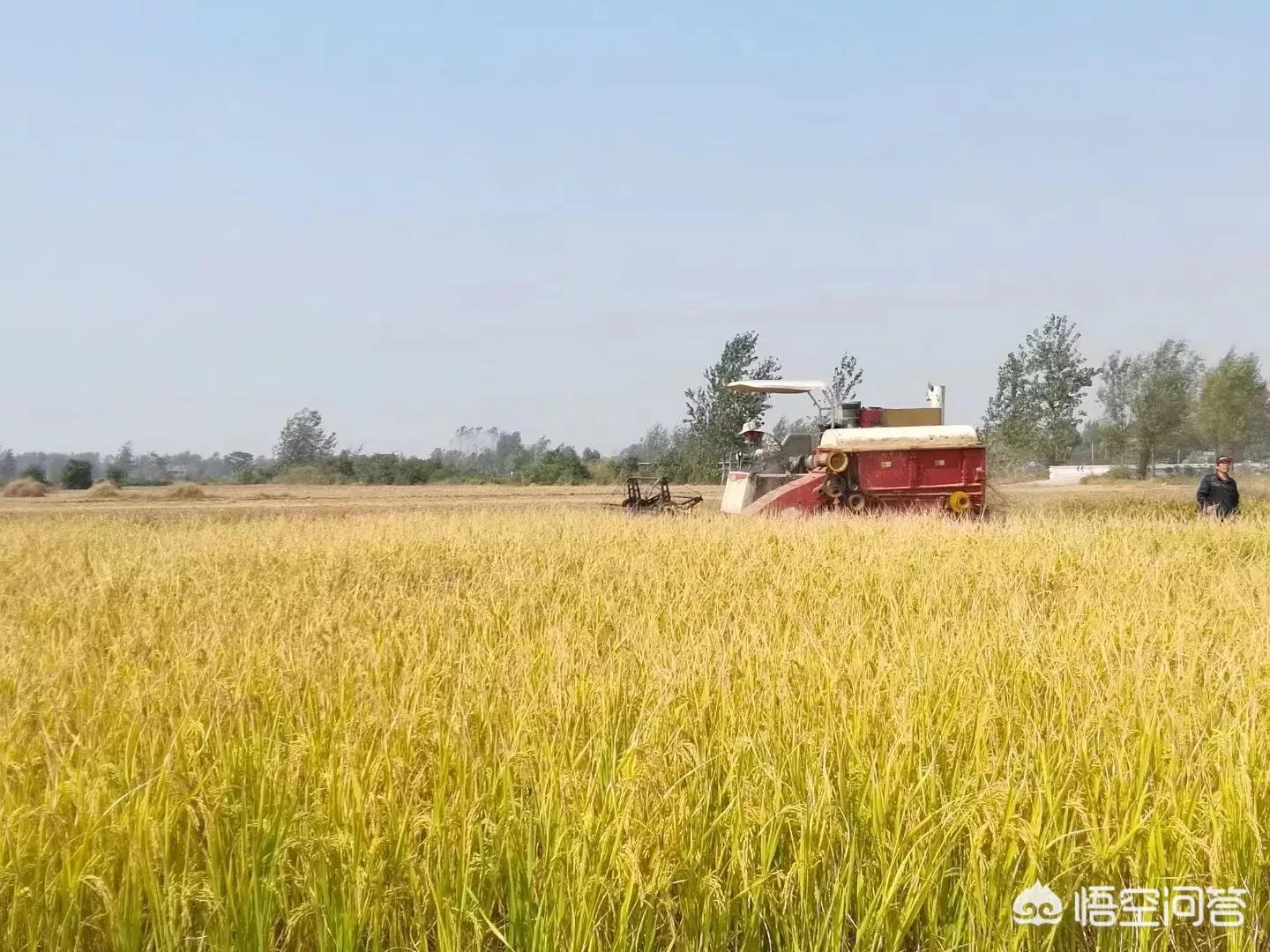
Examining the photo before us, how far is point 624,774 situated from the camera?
103 inches

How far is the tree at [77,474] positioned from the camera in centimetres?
4084

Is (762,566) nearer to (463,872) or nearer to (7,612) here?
(7,612)

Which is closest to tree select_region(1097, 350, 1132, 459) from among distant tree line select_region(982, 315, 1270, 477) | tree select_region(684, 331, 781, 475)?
distant tree line select_region(982, 315, 1270, 477)

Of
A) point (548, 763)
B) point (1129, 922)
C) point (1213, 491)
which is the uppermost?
point (1213, 491)

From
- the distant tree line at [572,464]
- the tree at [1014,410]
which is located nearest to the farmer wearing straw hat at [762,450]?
the distant tree line at [572,464]

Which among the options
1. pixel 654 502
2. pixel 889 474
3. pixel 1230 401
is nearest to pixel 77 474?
pixel 654 502

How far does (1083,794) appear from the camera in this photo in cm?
273

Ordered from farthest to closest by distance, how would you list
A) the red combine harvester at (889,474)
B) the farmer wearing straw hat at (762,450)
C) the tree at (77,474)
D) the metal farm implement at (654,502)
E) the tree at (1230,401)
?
the tree at (1230,401) → the tree at (77,474) → the metal farm implement at (654,502) → the farmer wearing straw hat at (762,450) → the red combine harvester at (889,474)

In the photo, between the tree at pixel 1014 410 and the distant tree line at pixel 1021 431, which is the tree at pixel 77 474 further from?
the tree at pixel 1014 410

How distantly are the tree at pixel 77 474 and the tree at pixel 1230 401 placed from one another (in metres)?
60.2

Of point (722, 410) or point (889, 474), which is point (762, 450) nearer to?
point (889, 474)

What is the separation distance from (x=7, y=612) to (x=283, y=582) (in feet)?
5.51

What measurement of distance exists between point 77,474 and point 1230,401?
202ft

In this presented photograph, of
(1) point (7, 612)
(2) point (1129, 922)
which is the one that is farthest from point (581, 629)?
(1) point (7, 612)
